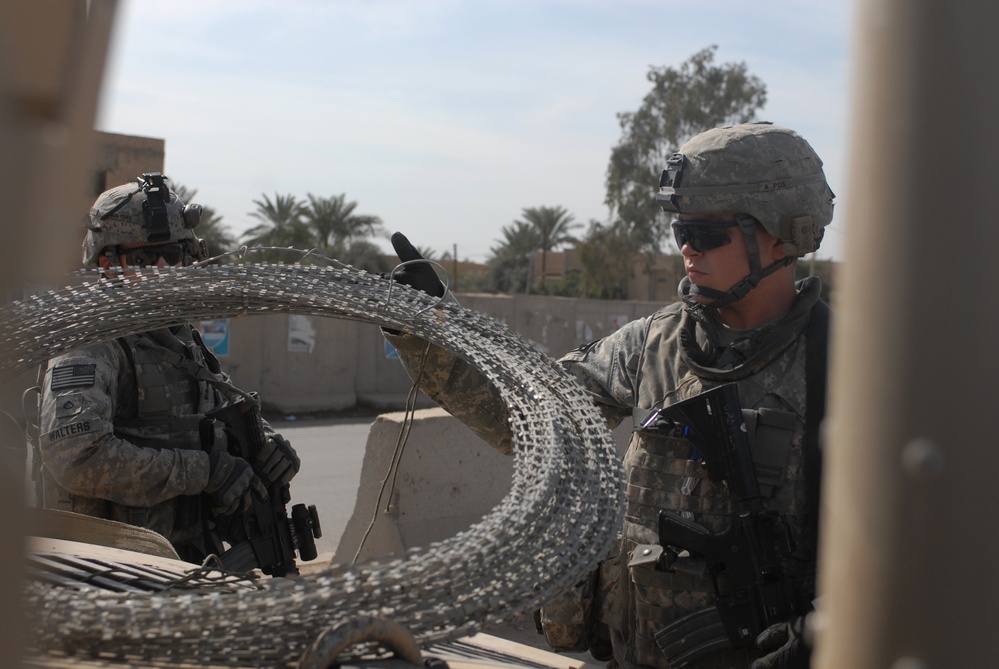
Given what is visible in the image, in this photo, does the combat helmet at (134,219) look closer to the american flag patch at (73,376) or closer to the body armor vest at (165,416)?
the body armor vest at (165,416)

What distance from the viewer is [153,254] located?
3887mm

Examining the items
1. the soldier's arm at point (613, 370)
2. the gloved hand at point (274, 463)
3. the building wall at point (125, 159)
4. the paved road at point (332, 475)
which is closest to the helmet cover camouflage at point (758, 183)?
the soldier's arm at point (613, 370)

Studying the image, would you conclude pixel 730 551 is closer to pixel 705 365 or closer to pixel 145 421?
pixel 705 365

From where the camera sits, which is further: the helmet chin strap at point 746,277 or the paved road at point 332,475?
the paved road at point 332,475

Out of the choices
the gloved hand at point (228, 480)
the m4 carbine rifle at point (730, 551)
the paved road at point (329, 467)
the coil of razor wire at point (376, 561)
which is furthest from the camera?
the paved road at point (329, 467)

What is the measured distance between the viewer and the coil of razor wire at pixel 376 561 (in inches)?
53.3

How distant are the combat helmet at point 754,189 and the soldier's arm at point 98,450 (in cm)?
204


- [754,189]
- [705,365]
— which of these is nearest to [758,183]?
[754,189]

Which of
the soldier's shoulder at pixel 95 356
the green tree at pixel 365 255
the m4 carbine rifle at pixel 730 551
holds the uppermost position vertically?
the green tree at pixel 365 255

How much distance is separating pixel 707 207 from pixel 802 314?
415mm

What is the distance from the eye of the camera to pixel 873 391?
73 centimetres

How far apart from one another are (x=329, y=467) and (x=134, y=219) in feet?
23.9

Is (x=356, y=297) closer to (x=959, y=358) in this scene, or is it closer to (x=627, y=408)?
(x=627, y=408)

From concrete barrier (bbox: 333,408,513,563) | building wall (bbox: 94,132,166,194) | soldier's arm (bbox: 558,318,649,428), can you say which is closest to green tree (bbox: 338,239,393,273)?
building wall (bbox: 94,132,166,194)
